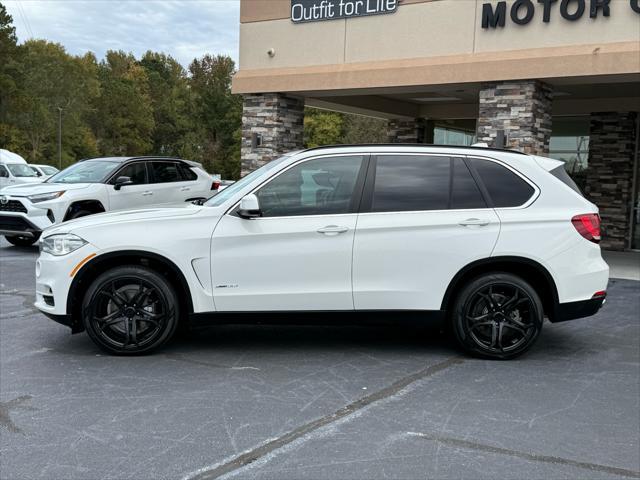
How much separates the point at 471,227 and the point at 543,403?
5.33 ft

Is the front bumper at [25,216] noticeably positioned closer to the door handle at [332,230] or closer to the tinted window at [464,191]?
the door handle at [332,230]

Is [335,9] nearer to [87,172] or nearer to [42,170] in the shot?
[87,172]

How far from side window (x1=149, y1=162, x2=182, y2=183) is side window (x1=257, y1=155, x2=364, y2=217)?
785 centimetres

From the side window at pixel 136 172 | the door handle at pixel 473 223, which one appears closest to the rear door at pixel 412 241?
the door handle at pixel 473 223

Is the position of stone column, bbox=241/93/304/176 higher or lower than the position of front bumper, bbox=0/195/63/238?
higher

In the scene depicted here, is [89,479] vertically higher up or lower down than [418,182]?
lower down

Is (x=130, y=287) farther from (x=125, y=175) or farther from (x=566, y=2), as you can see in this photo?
(x=566, y=2)

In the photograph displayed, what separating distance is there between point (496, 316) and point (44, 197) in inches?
355

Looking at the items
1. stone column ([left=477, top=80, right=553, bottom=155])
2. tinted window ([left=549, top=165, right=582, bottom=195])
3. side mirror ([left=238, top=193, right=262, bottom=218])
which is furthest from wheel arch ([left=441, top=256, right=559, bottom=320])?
stone column ([left=477, top=80, right=553, bottom=155])

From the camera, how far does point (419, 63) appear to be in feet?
42.5

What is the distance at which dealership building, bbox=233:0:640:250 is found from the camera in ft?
37.8

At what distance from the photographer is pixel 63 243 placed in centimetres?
585

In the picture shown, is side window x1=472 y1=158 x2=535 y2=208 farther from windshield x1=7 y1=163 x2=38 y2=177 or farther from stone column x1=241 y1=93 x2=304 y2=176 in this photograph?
windshield x1=7 y1=163 x2=38 y2=177

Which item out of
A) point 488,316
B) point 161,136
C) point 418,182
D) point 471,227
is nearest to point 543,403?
point 488,316
